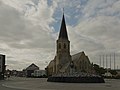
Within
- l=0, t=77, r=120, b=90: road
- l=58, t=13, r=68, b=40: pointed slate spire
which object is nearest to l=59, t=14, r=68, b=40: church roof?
l=58, t=13, r=68, b=40: pointed slate spire

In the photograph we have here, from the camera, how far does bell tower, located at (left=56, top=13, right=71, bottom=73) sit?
391ft

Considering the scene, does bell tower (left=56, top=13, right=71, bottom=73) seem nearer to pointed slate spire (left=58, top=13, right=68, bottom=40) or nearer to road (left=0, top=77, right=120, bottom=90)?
pointed slate spire (left=58, top=13, right=68, bottom=40)

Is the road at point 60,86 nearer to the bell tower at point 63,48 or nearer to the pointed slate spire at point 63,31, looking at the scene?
the bell tower at point 63,48

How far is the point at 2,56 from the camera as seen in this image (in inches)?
3595

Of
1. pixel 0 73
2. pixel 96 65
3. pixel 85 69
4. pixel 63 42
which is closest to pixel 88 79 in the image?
pixel 0 73

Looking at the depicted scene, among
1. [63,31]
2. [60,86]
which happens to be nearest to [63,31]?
[63,31]

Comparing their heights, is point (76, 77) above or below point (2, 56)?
below

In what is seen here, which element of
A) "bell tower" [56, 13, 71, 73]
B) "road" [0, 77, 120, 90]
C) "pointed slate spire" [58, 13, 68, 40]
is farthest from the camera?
"pointed slate spire" [58, 13, 68, 40]

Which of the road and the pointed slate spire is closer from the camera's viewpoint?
the road

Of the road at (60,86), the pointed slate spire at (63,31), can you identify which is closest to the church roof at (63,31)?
the pointed slate spire at (63,31)

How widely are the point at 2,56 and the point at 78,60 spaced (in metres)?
35.9

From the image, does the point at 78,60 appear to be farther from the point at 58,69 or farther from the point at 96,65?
the point at 96,65

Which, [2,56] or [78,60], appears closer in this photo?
[2,56]

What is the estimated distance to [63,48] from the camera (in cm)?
11931
